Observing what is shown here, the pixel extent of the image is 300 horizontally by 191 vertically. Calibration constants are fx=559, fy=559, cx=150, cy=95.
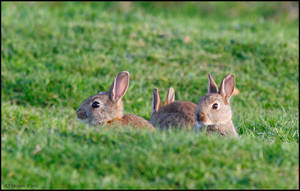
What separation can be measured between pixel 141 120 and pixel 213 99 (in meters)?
0.95

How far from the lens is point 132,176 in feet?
15.8

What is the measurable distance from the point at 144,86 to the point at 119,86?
3.09m

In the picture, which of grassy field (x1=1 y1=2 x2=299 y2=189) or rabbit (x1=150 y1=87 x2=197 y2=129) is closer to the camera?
grassy field (x1=1 y1=2 x2=299 y2=189)

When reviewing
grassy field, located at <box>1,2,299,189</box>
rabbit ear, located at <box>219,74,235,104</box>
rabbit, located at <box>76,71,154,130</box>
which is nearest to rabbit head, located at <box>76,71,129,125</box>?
rabbit, located at <box>76,71,154,130</box>

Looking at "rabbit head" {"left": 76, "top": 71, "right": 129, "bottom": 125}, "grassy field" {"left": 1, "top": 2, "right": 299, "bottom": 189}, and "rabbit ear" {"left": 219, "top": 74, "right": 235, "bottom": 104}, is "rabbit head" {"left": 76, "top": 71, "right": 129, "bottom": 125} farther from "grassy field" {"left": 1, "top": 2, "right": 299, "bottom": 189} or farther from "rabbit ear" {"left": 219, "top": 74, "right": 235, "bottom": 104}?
"rabbit ear" {"left": 219, "top": 74, "right": 235, "bottom": 104}

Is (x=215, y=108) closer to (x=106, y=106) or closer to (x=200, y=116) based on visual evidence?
(x=200, y=116)

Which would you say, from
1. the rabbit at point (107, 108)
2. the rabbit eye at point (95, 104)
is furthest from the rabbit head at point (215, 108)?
the rabbit eye at point (95, 104)

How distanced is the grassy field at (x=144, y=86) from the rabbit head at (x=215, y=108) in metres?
0.41

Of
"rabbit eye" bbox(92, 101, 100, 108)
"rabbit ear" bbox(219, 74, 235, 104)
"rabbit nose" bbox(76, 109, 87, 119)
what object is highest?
"rabbit ear" bbox(219, 74, 235, 104)

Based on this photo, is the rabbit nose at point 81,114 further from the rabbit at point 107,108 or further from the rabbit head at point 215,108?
the rabbit head at point 215,108

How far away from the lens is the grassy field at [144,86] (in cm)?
486

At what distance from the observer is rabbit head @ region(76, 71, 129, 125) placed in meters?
7.23

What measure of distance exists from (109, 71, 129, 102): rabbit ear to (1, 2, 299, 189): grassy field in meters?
0.64

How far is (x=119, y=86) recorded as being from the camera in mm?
7324
